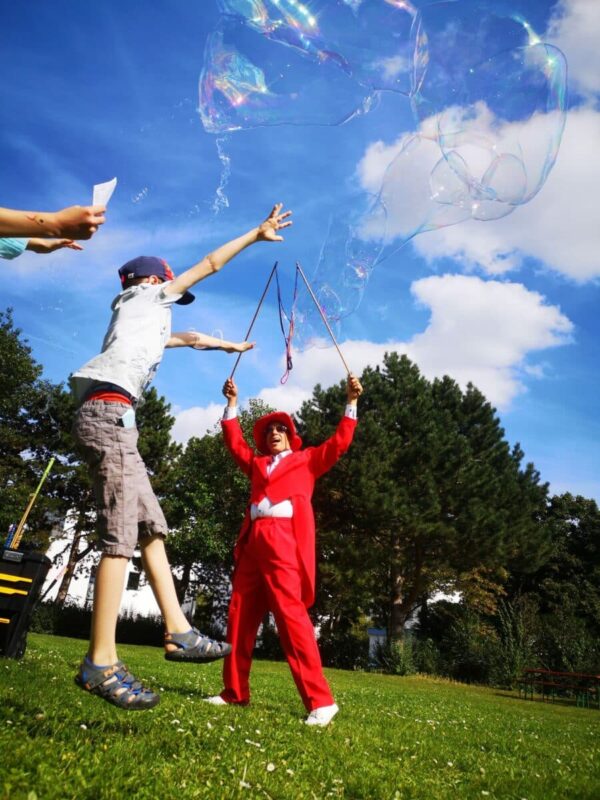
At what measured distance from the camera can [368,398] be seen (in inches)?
1045

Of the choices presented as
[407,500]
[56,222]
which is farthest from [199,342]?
[407,500]

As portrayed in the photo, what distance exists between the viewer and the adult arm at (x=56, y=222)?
→ 1922 millimetres

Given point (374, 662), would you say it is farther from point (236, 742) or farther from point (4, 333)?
point (4, 333)

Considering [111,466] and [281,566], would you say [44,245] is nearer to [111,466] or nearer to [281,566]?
[111,466]

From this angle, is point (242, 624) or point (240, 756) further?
point (242, 624)

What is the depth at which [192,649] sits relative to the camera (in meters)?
2.82

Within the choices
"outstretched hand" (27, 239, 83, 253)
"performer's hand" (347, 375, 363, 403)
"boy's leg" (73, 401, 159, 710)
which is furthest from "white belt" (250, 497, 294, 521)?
"outstretched hand" (27, 239, 83, 253)

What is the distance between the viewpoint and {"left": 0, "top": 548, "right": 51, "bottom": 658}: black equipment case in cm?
650

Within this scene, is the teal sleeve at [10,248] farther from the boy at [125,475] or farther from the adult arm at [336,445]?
the adult arm at [336,445]

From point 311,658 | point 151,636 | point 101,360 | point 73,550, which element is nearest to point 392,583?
point 151,636

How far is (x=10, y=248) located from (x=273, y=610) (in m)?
3.25

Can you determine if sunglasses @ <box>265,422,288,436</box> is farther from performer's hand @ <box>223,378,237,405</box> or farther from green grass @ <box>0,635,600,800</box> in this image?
green grass @ <box>0,635,600,800</box>

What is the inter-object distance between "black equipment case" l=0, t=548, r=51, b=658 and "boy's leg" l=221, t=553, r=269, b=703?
117 inches

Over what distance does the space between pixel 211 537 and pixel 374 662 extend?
34.6ft
